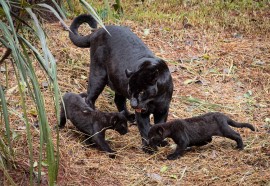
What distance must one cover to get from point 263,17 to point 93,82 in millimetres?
4580

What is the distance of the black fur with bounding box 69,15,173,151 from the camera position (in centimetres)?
532

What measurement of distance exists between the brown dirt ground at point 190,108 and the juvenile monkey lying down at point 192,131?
0.41 ft

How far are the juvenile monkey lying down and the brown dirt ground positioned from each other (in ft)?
0.41

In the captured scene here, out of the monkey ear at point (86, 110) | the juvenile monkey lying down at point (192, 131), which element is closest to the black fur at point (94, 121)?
the monkey ear at point (86, 110)

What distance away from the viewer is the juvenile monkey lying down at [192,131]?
5.37 metres

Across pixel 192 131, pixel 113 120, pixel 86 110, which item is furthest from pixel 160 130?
pixel 86 110

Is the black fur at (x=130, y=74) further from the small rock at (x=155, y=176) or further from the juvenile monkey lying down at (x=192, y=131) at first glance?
the small rock at (x=155, y=176)

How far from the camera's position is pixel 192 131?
5.42 metres

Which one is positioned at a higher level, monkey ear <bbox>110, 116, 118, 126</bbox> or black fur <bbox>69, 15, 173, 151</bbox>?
black fur <bbox>69, 15, 173, 151</bbox>

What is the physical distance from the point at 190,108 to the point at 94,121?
5.25 ft

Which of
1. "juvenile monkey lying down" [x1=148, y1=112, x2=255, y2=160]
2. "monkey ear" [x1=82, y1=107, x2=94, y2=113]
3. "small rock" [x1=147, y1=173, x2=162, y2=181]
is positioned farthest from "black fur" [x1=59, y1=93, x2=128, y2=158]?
"small rock" [x1=147, y1=173, x2=162, y2=181]

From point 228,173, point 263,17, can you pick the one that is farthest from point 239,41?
point 228,173

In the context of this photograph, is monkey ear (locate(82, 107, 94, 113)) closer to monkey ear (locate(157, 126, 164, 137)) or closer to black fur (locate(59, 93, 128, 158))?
black fur (locate(59, 93, 128, 158))

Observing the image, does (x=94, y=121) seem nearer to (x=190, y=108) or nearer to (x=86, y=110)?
(x=86, y=110)
